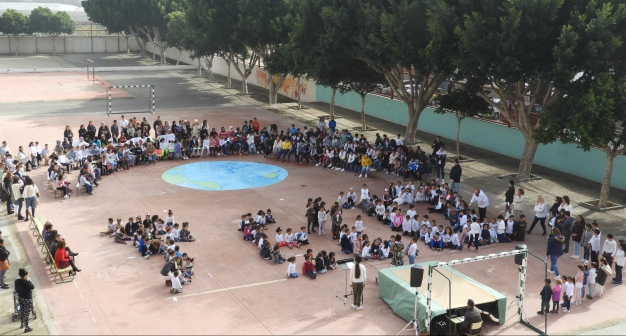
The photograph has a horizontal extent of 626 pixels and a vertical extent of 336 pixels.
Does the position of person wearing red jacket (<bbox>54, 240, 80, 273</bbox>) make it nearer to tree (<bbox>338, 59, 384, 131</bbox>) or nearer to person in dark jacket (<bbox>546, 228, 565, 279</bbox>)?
person in dark jacket (<bbox>546, 228, 565, 279</bbox>)

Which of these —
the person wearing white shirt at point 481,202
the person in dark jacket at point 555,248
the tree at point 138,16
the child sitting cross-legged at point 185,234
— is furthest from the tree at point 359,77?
the tree at point 138,16

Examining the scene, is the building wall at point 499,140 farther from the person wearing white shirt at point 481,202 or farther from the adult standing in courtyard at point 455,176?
the person wearing white shirt at point 481,202

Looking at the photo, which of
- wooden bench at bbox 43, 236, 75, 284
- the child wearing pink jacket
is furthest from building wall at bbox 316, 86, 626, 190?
wooden bench at bbox 43, 236, 75, 284

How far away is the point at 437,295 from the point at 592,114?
1074 cm

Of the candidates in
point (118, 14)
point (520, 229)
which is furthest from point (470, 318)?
point (118, 14)

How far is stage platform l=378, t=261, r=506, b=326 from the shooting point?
17.1m

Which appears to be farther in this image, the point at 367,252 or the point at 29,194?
the point at 29,194

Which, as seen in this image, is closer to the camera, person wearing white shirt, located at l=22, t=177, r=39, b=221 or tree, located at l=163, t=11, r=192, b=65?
person wearing white shirt, located at l=22, t=177, r=39, b=221

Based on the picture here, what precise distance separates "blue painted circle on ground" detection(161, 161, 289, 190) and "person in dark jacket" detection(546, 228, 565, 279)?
13225 mm

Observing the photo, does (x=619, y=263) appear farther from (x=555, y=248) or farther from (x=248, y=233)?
(x=248, y=233)

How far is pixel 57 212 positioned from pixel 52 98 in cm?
2844

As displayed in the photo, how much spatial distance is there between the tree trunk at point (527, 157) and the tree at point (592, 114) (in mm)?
3926

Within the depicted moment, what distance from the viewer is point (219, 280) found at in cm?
1995

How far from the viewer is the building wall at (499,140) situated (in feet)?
103
